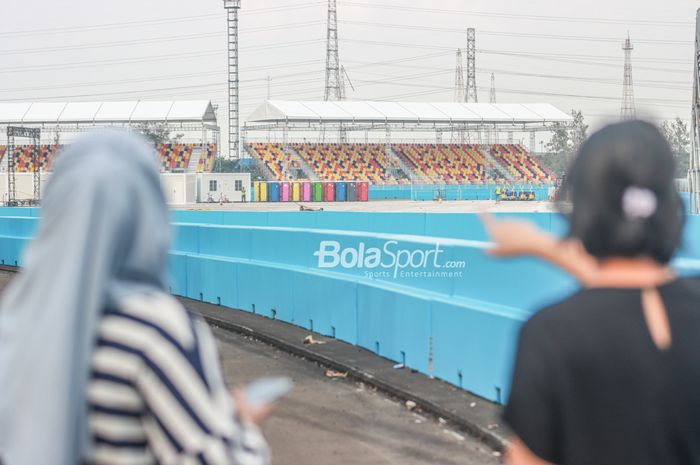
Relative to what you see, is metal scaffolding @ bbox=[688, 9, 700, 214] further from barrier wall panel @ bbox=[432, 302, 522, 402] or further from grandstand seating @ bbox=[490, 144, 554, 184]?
grandstand seating @ bbox=[490, 144, 554, 184]

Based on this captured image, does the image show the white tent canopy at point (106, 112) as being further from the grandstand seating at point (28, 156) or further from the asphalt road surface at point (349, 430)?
the asphalt road surface at point (349, 430)

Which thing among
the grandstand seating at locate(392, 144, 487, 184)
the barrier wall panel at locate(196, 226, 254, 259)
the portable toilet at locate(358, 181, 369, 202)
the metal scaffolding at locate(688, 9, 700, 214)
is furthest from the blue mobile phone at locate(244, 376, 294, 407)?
the grandstand seating at locate(392, 144, 487, 184)

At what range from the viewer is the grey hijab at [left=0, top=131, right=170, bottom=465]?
182 centimetres

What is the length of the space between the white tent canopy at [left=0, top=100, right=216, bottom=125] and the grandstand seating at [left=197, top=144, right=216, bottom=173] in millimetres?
3978

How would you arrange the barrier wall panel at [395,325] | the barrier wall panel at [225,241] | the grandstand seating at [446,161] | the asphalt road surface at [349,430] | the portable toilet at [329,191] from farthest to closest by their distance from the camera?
the grandstand seating at [446,161]
the portable toilet at [329,191]
the barrier wall panel at [225,241]
the barrier wall panel at [395,325]
the asphalt road surface at [349,430]

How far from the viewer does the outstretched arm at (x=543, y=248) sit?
6.72ft

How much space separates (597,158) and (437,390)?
7334 millimetres

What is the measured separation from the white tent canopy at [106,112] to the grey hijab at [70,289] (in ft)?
226

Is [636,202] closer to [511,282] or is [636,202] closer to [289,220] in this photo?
[511,282]

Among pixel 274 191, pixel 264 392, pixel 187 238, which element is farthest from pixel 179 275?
pixel 274 191

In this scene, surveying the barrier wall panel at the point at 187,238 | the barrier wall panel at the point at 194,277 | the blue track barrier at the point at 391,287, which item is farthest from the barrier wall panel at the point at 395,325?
the barrier wall panel at the point at 187,238

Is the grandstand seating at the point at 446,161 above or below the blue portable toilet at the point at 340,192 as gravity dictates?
above

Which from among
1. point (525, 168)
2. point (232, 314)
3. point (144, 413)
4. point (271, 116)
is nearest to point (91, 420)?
point (144, 413)

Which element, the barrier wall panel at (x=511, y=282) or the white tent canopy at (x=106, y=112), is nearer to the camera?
the barrier wall panel at (x=511, y=282)
